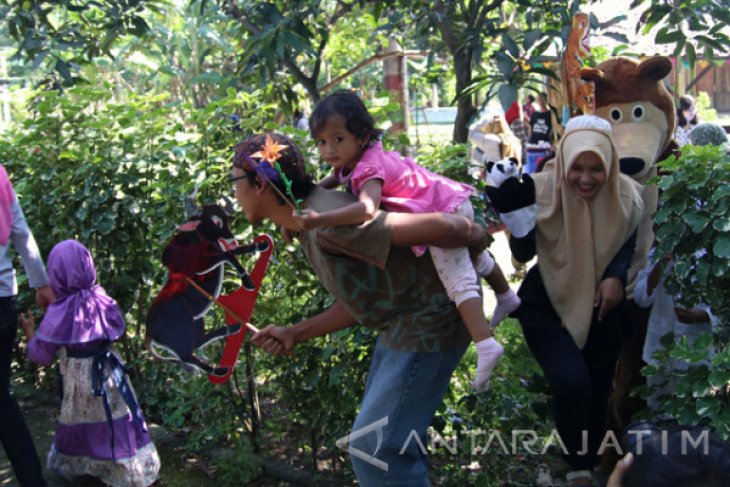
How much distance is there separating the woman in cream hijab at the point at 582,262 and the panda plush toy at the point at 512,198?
0.14 feet

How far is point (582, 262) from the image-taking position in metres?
3.61

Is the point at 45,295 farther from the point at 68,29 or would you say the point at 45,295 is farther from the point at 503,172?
the point at 503,172

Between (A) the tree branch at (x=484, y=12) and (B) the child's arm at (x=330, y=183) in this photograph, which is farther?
(A) the tree branch at (x=484, y=12)

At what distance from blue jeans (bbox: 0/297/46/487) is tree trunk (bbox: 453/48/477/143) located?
2528mm

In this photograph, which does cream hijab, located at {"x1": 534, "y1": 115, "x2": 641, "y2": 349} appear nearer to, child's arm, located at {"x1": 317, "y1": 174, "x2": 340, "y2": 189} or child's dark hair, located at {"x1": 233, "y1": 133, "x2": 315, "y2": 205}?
child's arm, located at {"x1": 317, "y1": 174, "x2": 340, "y2": 189}

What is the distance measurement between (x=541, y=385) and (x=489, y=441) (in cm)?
37

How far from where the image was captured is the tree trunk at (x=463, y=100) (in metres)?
4.85

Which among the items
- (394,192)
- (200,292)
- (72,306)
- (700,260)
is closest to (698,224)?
(700,260)

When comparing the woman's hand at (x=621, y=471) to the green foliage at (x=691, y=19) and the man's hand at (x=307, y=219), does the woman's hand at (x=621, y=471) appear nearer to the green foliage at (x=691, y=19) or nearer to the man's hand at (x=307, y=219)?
the man's hand at (x=307, y=219)

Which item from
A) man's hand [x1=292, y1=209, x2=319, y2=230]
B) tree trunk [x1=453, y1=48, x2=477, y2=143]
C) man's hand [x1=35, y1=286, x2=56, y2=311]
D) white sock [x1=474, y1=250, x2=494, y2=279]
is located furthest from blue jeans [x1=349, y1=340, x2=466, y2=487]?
tree trunk [x1=453, y1=48, x2=477, y2=143]

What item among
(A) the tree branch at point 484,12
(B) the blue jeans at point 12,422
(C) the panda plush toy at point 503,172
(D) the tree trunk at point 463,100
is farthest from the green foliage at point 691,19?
(B) the blue jeans at point 12,422

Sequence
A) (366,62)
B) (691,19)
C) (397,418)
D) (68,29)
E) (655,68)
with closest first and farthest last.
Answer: (397,418) < (655,68) < (691,19) < (68,29) < (366,62)

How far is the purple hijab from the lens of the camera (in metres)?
4.21

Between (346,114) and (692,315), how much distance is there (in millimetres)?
1762
